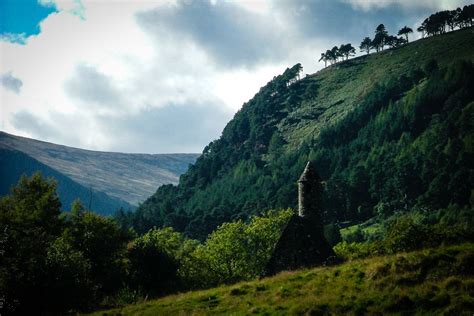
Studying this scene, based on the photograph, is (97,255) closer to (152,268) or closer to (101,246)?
(101,246)

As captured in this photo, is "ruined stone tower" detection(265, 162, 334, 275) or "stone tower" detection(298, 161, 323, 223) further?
"stone tower" detection(298, 161, 323, 223)

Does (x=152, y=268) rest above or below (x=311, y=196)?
below

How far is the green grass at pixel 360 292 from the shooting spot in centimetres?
2217

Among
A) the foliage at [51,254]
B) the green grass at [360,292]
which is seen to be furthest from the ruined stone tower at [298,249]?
the foliage at [51,254]

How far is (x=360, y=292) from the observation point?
24.2 m

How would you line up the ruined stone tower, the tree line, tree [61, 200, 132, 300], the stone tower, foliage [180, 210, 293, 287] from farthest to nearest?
→ foliage [180, 210, 293, 287] → the stone tower → tree [61, 200, 132, 300] → the ruined stone tower → the tree line

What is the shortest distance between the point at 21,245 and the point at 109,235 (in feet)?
38.8

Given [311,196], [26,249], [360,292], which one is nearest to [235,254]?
[311,196]

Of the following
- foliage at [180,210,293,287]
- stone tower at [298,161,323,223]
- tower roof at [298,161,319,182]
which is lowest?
foliage at [180,210,293,287]

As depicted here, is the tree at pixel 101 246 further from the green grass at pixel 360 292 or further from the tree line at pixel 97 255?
the green grass at pixel 360 292

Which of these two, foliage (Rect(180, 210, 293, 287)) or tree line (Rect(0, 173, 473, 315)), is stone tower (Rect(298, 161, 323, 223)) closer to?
tree line (Rect(0, 173, 473, 315))

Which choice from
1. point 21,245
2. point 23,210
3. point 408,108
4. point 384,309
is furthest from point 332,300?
point 408,108

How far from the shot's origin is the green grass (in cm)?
2217

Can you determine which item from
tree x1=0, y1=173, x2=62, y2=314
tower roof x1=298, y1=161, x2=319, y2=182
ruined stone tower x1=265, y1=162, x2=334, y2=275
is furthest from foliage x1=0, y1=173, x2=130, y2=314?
tower roof x1=298, y1=161, x2=319, y2=182
